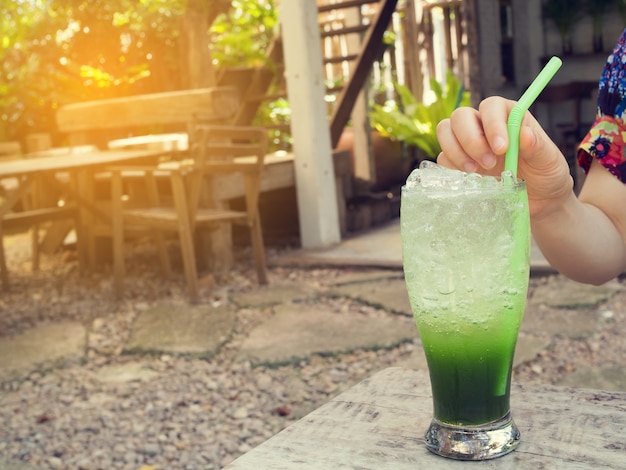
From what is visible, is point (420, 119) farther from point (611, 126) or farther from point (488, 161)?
point (488, 161)

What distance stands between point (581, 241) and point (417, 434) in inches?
20.2

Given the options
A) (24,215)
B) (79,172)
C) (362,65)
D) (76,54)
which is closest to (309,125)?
(362,65)

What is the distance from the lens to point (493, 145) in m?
0.83

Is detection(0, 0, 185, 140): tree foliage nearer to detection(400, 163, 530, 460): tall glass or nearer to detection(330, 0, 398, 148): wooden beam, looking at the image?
detection(330, 0, 398, 148): wooden beam

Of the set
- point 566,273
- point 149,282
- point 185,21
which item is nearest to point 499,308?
point 566,273

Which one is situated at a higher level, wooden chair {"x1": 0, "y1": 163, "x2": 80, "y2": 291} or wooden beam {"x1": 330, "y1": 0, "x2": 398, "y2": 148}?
wooden beam {"x1": 330, "y1": 0, "x2": 398, "y2": 148}

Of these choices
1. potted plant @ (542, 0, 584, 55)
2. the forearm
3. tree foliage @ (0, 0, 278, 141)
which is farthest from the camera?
potted plant @ (542, 0, 584, 55)

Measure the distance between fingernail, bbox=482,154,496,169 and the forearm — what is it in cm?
32

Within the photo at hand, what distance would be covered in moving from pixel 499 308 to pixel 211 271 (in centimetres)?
460

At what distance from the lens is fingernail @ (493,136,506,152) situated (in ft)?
2.71

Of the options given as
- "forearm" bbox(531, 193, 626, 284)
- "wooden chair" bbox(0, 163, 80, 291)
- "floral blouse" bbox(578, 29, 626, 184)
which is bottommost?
"wooden chair" bbox(0, 163, 80, 291)

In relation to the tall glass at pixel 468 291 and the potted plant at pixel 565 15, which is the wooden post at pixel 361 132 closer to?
the potted plant at pixel 565 15

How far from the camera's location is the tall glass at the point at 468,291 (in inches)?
32.7

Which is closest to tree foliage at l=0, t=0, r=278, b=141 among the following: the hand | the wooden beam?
the wooden beam
